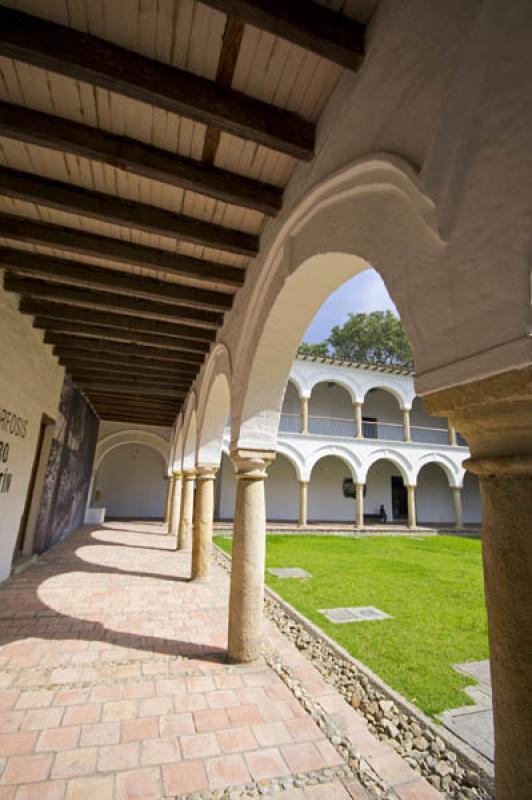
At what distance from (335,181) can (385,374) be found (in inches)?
642

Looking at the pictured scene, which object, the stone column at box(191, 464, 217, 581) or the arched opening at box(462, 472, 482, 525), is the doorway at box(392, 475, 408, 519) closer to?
the arched opening at box(462, 472, 482, 525)

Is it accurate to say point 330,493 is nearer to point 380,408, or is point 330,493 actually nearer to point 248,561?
point 380,408

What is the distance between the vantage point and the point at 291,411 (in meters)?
18.8

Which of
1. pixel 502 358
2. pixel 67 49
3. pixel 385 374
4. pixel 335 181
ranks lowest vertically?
pixel 502 358

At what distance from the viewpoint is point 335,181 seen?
2.25m

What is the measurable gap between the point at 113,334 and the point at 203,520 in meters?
3.15

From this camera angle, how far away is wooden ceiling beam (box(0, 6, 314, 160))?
1.97 metres

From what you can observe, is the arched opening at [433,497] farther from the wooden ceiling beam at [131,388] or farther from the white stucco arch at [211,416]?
the white stucco arch at [211,416]

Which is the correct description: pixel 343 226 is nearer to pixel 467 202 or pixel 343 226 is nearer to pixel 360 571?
pixel 467 202

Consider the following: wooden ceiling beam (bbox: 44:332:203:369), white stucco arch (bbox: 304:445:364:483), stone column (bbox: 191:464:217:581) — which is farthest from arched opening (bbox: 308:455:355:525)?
wooden ceiling beam (bbox: 44:332:203:369)

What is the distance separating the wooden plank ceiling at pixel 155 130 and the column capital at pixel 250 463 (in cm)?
177

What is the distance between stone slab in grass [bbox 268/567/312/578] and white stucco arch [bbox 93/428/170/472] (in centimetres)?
935

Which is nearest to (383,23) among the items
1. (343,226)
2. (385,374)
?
(343,226)

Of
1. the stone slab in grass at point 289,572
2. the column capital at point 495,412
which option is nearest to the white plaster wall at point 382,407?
the stone slab in grass at point 289,572
